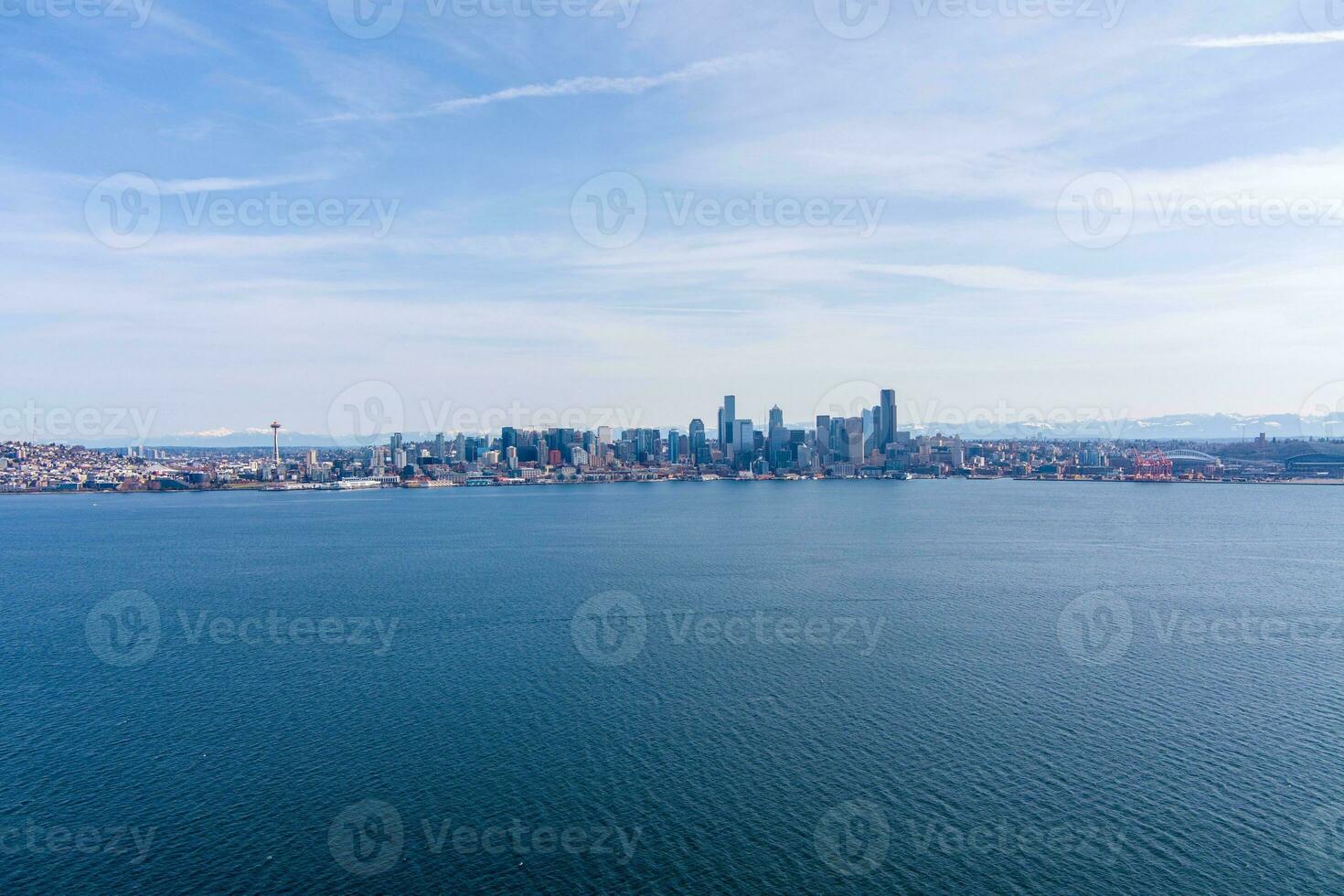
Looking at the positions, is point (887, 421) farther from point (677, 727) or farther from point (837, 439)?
point (677, 727)

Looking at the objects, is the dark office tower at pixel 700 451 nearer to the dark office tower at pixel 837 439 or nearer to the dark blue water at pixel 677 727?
the dark office tower at pixel 837 439

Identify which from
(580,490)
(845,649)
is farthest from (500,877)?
(580,490)

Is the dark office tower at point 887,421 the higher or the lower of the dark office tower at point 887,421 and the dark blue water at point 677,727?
the higher

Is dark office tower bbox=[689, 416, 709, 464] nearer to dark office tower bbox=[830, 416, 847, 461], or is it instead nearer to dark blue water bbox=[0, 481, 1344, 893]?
dark office tower bbox=[830, 416, 847, 461]

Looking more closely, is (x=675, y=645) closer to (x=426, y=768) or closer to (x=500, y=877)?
(x=426, y=768)

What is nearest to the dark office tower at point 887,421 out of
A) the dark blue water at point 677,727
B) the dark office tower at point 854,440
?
the dark office tower at point 854,440

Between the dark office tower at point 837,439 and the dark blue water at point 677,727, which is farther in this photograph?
the dark office tower at point 837,439

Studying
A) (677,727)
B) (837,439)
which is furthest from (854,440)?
(677,727)

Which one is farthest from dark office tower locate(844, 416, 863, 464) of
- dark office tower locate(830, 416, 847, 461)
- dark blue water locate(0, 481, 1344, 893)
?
dark blue water locate(0, 481, 1344, 893)
